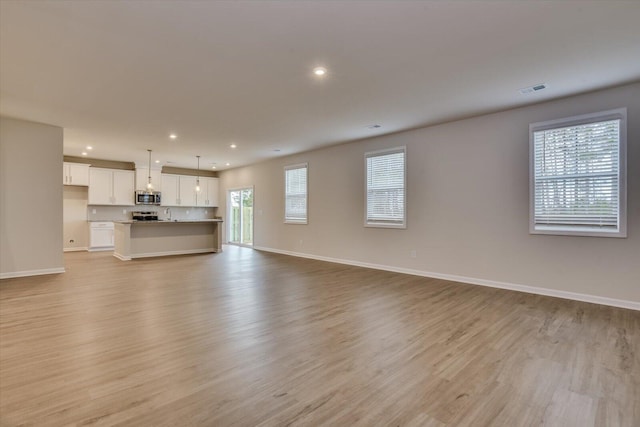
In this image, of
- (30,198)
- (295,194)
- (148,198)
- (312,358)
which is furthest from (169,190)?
(312,358)

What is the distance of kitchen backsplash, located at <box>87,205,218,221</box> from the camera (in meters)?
9.41

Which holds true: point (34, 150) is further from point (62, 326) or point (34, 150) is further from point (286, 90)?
point (286, 90)

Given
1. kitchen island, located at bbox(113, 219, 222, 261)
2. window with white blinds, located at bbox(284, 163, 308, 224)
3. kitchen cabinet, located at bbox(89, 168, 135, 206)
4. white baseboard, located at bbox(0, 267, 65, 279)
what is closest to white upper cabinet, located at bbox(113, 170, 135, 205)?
kitchen cabinet, located at bbox(89, 168, 135, 206)

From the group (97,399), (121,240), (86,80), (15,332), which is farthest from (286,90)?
(121,240)

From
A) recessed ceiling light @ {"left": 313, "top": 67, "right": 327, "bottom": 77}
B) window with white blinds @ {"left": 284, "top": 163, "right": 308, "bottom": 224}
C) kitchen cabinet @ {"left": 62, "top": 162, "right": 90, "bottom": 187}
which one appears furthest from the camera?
kitchen cabinet @ {"left": 62, "top": 162, "right": 90, "bottom": 187}

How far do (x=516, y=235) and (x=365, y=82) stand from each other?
3181 millimetres

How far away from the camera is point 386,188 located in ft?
20.7

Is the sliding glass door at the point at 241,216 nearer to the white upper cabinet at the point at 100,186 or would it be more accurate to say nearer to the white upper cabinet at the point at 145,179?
the white upper cabinet at the point at 145,179

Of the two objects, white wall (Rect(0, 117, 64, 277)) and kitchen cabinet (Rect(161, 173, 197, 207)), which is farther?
kitchen cabinet (Rect(161, 173, 197, 207))

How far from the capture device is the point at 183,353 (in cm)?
255

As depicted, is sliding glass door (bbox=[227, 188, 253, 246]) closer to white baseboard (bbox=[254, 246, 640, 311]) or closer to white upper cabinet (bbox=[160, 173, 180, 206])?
white upper cabinet (bbox=[160, 173, 180, 206])

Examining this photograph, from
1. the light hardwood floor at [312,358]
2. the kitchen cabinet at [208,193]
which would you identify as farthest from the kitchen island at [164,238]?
the light hardwood floor at [312,358]

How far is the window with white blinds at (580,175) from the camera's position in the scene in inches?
A: 153

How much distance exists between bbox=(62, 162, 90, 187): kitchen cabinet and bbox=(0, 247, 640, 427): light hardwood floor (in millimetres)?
5263
